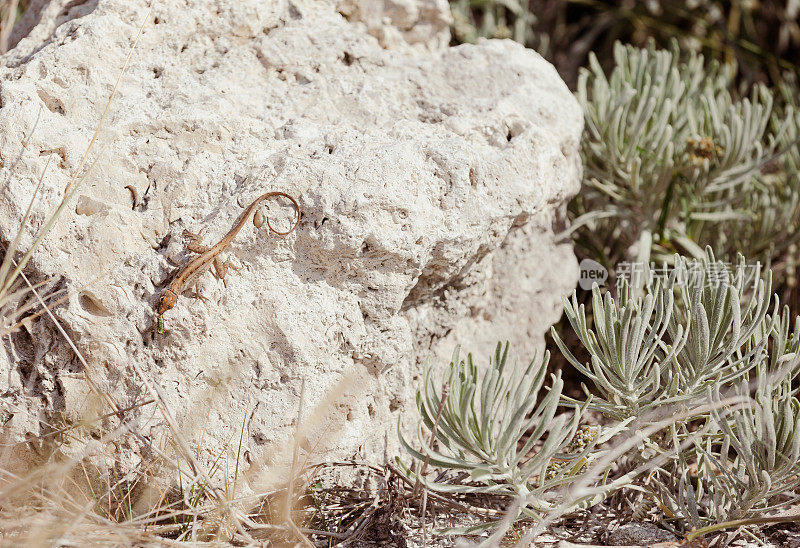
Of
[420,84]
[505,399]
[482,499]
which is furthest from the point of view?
[420,84]

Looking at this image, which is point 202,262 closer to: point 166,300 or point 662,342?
point 166,300

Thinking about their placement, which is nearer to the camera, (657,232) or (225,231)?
(225,231)

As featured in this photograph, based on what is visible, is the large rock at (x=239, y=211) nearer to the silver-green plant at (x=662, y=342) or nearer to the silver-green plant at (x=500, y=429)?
the silver-green plant at (x=500, y=429)

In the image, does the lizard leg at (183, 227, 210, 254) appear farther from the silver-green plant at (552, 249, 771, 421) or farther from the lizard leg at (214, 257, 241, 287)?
the silver-green plant at (552, 249, 771, 421)

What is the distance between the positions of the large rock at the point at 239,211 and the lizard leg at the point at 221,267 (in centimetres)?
2

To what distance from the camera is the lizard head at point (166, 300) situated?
5.10 ft

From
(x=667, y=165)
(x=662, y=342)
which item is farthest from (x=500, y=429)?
(x=667, y=165)

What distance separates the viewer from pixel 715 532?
172cm

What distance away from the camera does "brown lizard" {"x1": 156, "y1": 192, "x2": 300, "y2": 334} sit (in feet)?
5.10

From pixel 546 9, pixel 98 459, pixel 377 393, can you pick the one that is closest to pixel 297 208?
pixel 377 393

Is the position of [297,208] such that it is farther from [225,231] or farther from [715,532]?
[715,532]

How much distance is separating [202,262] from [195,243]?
0.07 m

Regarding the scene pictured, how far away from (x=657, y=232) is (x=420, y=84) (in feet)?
3.34

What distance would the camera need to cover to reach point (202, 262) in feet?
5.11
